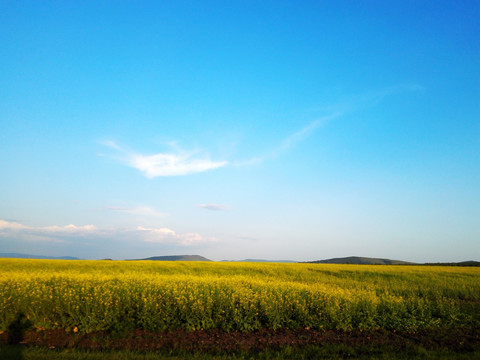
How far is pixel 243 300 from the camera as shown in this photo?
10.7 m

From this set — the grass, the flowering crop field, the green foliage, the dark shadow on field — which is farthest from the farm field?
the dark shadow on field

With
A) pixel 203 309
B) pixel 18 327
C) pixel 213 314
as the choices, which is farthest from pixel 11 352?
pixel 213 314

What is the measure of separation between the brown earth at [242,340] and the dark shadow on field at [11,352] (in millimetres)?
845

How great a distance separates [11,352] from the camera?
23.8ft

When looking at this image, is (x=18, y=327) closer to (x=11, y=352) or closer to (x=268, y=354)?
(x=11, y=352)

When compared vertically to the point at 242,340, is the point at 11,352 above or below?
above

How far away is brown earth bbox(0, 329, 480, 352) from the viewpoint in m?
8.47

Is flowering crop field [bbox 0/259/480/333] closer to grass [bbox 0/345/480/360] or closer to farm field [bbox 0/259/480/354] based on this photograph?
farm field [bbox 0/259/480/354]

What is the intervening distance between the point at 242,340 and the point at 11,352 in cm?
595

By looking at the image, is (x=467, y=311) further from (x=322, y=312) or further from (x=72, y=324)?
(x=72, y=324)

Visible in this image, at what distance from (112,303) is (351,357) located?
785 cm

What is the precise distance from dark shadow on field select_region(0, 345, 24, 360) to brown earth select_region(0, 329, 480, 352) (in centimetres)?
84

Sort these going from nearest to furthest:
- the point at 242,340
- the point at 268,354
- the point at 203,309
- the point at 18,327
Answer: the point at 268,354
the point at 242,340
the point at 18,327
the point at 203,309

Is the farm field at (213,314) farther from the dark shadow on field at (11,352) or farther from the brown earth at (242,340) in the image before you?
the dark shadow on field at (11,352)
